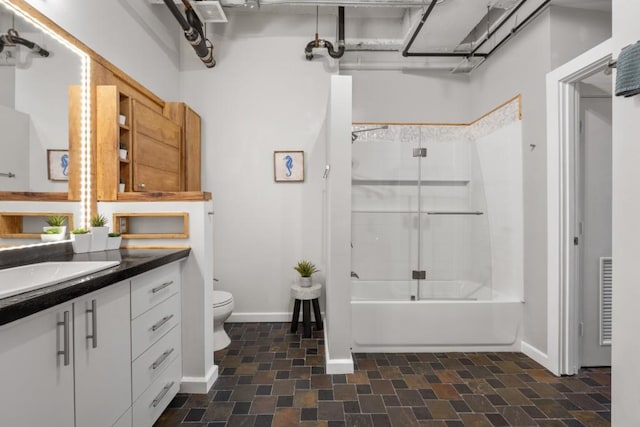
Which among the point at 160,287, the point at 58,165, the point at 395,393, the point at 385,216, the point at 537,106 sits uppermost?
the point at 537,106

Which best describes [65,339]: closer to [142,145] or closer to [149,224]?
[149,224]

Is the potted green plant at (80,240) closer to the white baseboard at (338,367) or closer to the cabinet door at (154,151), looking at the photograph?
the cabinet door at (154,151)

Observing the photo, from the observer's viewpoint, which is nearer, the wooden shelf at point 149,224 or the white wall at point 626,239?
the white wall at point 626,239

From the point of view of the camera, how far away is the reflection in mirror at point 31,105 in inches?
54.3

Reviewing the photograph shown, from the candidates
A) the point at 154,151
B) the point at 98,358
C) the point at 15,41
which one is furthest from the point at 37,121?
the point at 98,358

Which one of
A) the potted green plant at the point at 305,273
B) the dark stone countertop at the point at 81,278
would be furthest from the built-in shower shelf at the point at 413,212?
the dark stone countertop at the point at 81,278

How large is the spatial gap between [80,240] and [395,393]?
2.06 meters

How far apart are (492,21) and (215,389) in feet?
12.3

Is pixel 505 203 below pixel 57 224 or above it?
above

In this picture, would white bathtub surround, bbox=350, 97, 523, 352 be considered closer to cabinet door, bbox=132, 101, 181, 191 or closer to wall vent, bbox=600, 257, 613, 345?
wall vent, bbox=600, 257, 613, 345

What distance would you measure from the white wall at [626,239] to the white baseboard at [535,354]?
0.88 metres

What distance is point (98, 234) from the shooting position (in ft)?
5.70

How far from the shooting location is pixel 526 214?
2.40 metres

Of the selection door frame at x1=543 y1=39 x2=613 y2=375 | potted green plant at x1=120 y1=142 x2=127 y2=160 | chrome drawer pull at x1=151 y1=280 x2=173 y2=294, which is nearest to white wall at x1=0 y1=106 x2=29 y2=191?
potted green plant at x1=120 y1=142 x2=127 y2=160
